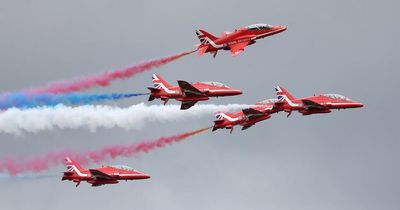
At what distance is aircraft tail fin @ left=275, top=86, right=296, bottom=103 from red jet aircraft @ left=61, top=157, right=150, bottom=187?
1952 centimetres

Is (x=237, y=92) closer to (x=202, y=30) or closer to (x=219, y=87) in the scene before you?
(x=219, y=87)

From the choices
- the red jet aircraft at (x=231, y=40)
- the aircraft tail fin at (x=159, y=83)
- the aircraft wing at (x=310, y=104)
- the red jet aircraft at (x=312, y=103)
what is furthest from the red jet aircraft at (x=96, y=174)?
the aircraft wing at (x=310, y=104)

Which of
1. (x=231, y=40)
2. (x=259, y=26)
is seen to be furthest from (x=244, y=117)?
(x=259, y=26)

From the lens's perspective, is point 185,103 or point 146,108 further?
point 146,108

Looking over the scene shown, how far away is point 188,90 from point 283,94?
12285mm

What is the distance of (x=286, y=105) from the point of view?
103438 millimetres

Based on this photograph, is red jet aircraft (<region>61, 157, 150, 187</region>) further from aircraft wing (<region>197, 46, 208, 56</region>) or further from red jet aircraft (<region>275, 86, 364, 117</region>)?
red jet aircraft (<region>275, 86, 364, 117</region>)

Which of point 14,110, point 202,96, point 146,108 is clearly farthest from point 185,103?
point 14,110

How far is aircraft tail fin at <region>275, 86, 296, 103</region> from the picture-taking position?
104438mm

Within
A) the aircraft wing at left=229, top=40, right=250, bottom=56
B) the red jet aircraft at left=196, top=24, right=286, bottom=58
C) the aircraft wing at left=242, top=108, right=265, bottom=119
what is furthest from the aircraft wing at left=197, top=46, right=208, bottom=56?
the aircraft wing at left=242, top=108, right=265, bottom=119

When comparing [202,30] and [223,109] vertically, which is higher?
[202,30]

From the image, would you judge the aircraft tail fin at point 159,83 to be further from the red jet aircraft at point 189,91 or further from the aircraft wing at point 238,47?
the aircraft wing at point 238,47

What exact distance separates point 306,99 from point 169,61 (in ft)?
52.1

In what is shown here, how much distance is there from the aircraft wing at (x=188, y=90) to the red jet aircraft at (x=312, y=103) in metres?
10.1
